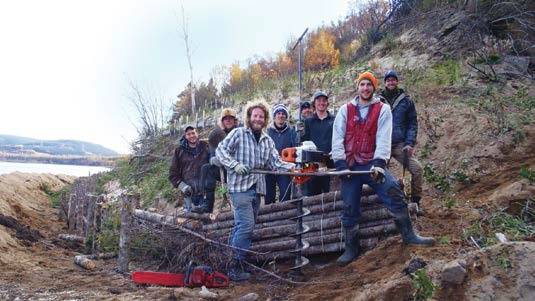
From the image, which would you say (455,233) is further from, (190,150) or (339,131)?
(190,150)

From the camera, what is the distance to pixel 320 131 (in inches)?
221

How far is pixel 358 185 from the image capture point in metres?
4.29

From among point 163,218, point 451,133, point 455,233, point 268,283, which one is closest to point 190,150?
point 163,218

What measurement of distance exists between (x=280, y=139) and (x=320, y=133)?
552 millimetres

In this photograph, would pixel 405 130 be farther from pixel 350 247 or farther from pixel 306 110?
pixel 350 247

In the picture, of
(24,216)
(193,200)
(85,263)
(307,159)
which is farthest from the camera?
(24,216)

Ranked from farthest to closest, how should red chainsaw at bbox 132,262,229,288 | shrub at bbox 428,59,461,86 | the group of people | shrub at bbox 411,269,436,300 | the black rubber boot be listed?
shrub at bbox 428,59,461,86 → the black rubber boot → red chainsaw at bbox 132,262,229,288 → the group of people → shrub at bbox 411,269,436,300

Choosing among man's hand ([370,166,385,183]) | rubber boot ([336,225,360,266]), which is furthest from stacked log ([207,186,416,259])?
man's hand ([370,166,385,183])

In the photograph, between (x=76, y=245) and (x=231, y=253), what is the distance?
17.3 feet

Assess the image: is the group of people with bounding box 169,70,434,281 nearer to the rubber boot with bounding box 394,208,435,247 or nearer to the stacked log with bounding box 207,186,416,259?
the rubber boot with bounding box 394,208,435,247

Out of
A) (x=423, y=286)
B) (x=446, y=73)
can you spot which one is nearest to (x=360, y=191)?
(x=423, y=286)

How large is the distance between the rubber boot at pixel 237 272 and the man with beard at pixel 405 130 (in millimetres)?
2090

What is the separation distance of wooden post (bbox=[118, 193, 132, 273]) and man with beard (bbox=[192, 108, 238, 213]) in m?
0.86

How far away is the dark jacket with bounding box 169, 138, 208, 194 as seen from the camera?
6.29 meters
